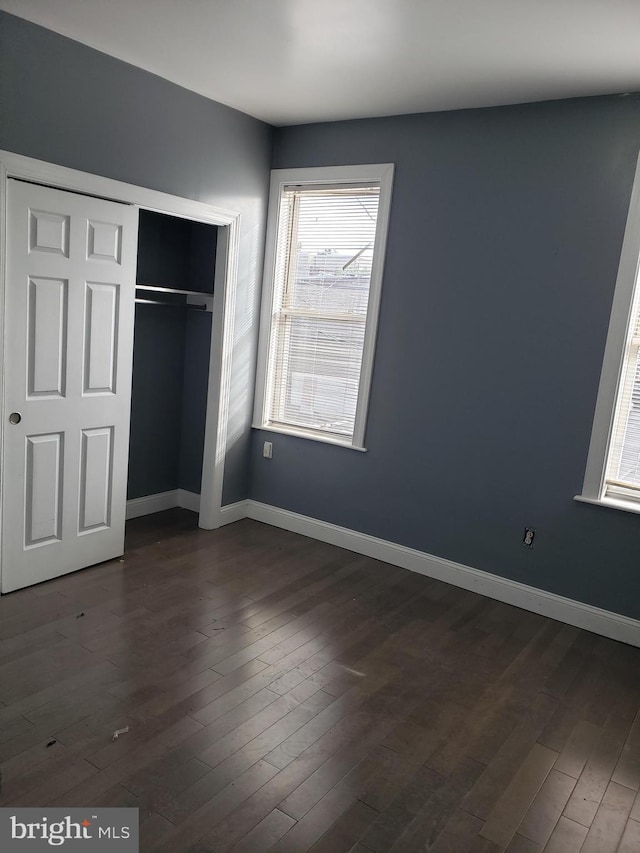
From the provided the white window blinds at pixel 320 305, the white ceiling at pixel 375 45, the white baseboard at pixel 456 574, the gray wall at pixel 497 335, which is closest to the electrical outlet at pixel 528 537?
the gray wall at pixel 497 335

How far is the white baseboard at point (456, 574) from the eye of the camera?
11.4 feet

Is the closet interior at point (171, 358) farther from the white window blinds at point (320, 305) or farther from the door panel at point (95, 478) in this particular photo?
the door panel at point (95, 478)

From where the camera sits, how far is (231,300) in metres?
4.34

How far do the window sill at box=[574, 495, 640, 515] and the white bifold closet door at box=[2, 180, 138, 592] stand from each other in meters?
2.57

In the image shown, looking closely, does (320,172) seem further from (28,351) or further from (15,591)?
(15,591)

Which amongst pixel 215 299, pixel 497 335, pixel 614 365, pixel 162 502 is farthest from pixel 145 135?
pixel 614 365

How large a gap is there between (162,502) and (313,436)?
1.26 meters

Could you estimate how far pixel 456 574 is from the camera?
3.97 metres

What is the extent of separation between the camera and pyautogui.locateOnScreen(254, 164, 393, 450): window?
13.7 ft

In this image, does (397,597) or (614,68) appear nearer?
(614,68)

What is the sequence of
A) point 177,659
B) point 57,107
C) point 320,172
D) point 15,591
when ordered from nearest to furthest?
1. point 177,659
2. point 57,107
3. point 15,591
4. point 320,172

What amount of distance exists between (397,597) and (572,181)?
95.7 inches

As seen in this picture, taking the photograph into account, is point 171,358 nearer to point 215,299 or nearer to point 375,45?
point 215,299

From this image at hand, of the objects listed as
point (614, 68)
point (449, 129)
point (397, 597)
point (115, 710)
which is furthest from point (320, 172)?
point (115, 710)
